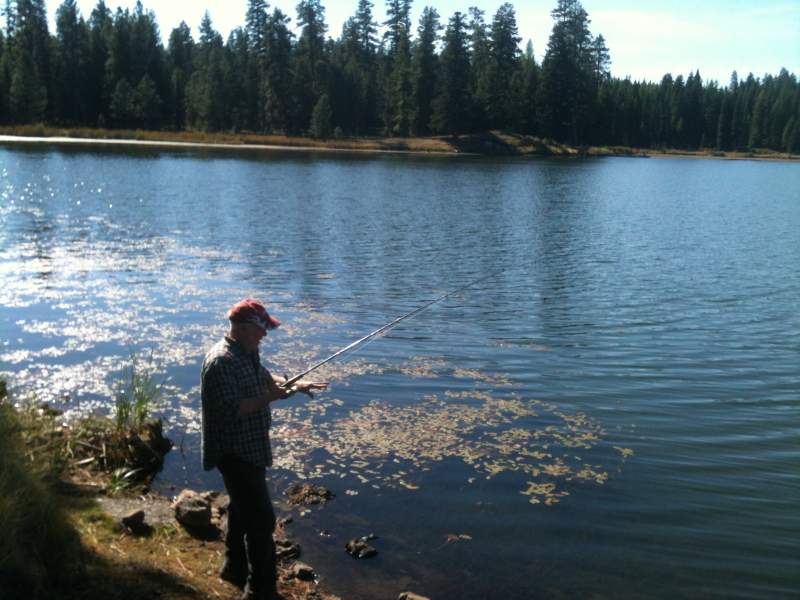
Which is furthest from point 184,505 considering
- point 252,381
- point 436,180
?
point 436,180

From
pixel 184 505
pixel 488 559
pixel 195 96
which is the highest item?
pixel 195 96

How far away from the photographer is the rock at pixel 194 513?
22.7 ft

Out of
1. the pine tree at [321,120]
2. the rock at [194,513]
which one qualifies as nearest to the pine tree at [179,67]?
the pine tree at [321,120]

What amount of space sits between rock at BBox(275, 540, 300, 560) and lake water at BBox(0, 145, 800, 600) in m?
0.19

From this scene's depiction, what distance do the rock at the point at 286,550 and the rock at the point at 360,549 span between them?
1.63 feet

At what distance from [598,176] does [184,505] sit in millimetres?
70686

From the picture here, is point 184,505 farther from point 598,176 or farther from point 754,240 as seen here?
point 598,176

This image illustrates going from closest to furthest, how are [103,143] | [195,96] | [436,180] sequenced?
1. [436,180]
2. [103,143]
3. [195,96]

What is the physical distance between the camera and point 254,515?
18.5ft

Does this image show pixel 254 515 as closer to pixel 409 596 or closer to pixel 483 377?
pixel 409 596

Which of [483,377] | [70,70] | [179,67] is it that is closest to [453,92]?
[179,67]

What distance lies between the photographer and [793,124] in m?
172

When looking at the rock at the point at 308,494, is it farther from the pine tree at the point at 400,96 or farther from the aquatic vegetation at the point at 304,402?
the pine tree at the point at 400,96

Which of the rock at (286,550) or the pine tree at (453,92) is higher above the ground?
the pine tree at (453,92)
